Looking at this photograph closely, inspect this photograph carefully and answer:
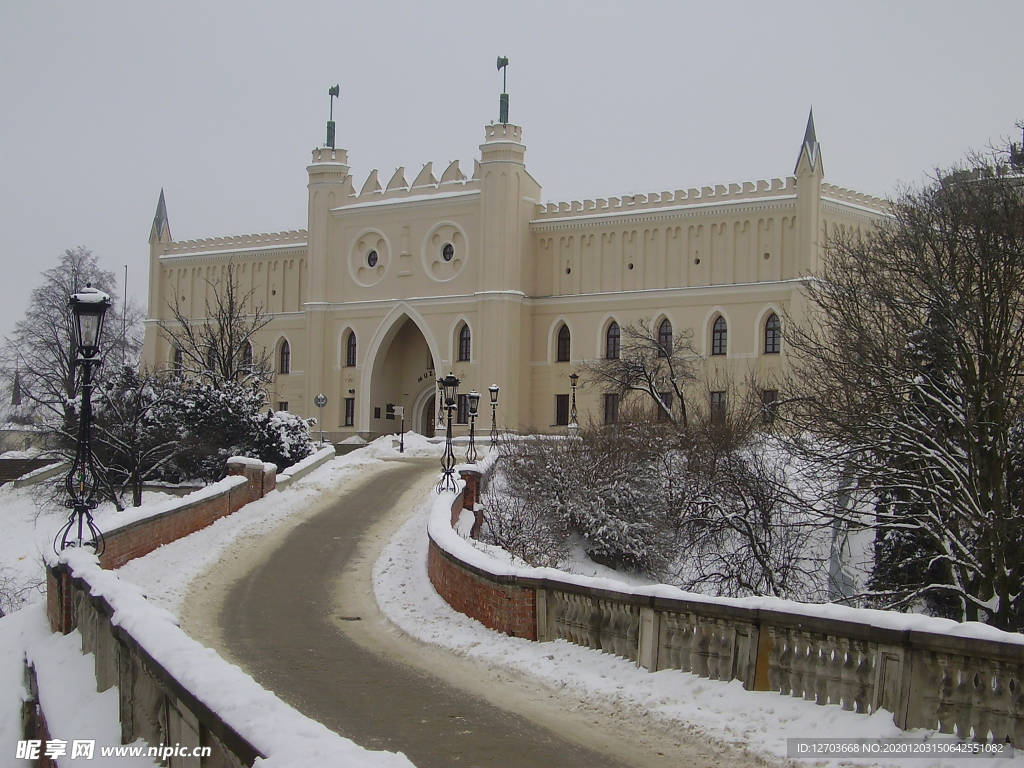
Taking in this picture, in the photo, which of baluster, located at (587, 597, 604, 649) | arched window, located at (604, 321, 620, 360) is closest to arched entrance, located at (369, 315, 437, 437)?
arched window, located at (604, 321, 620, 360)

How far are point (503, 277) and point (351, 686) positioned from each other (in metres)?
36.2

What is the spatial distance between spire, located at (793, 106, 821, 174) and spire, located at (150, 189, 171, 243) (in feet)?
102

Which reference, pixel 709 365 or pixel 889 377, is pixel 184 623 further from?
pixel 709 365

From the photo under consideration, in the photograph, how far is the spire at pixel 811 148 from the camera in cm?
4106

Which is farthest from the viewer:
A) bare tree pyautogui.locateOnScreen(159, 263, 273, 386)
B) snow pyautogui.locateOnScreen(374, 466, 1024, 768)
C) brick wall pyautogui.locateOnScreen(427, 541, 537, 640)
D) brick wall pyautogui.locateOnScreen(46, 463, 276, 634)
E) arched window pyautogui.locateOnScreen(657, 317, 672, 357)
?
bare tree pyautogui.locateOnScreen(159, 263, 273, 386)

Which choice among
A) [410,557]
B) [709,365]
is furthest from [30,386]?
[410,557]

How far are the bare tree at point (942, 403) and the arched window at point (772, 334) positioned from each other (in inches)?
833

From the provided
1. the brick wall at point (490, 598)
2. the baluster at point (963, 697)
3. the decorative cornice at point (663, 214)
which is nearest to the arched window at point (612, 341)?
the decorative cornice at point (663, 214)

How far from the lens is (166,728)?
6.88 metres

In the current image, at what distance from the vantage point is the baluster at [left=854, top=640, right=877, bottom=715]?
7711 millimetres

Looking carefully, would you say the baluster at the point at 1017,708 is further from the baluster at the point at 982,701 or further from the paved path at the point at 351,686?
the paved path at the point at 351,686

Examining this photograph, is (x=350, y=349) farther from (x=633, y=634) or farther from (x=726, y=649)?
(x=726, y=649)

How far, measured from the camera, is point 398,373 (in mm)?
51125

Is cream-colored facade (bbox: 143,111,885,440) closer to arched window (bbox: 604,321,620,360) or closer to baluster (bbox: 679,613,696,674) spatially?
arched window (bbox: 604,321,620,360)
